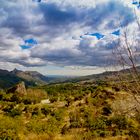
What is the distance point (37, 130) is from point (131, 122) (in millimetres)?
7895

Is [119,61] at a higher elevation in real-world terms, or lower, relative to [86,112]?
higher

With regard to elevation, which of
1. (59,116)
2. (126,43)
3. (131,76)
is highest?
(126,43)

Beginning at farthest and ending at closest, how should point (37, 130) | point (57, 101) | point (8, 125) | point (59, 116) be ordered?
point (57, 101)
point (59, 116)
point (37, 130)
point (8, 125)

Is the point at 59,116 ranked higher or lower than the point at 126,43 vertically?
lower

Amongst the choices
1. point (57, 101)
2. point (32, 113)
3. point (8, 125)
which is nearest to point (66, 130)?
point (8, 125)

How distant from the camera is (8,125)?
2198 centimetres

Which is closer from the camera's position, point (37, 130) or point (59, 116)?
point (37, 130)

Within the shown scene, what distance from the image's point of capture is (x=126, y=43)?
752cm

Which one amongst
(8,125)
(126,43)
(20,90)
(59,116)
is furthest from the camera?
(20,90)

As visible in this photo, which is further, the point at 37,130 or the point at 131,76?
the point at 37,130

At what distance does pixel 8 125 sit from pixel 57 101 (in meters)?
23.9

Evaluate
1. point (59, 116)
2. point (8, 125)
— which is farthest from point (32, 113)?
point (8, 125)

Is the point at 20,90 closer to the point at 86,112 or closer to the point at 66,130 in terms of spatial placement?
the point at 86,112

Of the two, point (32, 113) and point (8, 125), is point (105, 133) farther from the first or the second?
point (32, 113)
